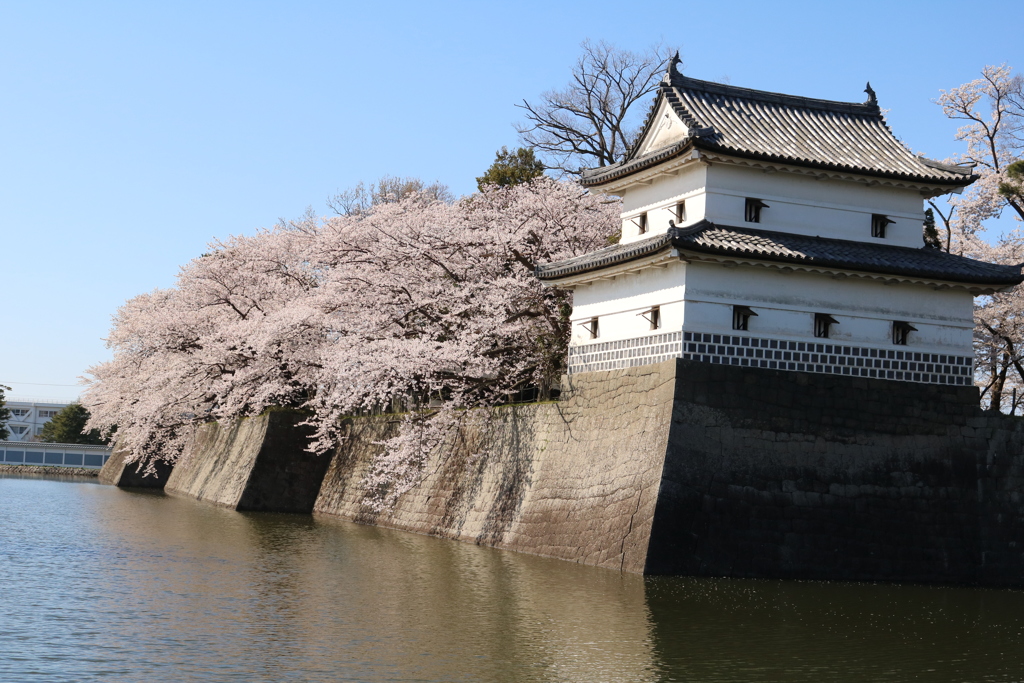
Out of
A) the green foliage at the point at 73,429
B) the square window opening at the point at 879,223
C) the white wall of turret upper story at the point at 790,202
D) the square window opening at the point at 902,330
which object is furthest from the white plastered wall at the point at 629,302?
the green foliage at the point at 73,429

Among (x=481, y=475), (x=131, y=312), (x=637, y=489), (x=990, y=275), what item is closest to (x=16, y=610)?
(x=637, y=489)

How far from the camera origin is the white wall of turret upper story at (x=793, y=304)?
742 inches

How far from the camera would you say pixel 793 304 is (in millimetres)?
19234

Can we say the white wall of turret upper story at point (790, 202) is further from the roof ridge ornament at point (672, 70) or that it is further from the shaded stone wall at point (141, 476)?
the shaded stone wall at point (141, 476)

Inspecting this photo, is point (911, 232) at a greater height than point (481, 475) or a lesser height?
greater

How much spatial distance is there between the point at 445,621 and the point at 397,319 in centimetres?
1414

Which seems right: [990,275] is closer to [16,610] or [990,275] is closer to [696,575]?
[696,575]

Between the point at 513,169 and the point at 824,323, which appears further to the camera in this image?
the point at 513,169

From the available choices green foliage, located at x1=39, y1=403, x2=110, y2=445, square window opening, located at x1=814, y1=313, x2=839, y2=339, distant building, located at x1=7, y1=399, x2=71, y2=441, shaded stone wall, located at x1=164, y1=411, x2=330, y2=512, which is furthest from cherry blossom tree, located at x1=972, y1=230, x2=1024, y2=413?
distant building, located at x1=7, y1=399, x2=71, y2=441

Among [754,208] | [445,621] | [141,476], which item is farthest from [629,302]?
[141,476]

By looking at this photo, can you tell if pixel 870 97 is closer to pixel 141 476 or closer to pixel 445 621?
pixel 445 621

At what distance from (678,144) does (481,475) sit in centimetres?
879

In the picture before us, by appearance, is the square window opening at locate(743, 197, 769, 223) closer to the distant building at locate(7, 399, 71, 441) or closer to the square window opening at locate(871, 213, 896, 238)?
the square window opening at locate(871, 213, 896, 238)

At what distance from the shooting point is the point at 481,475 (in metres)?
24.1
